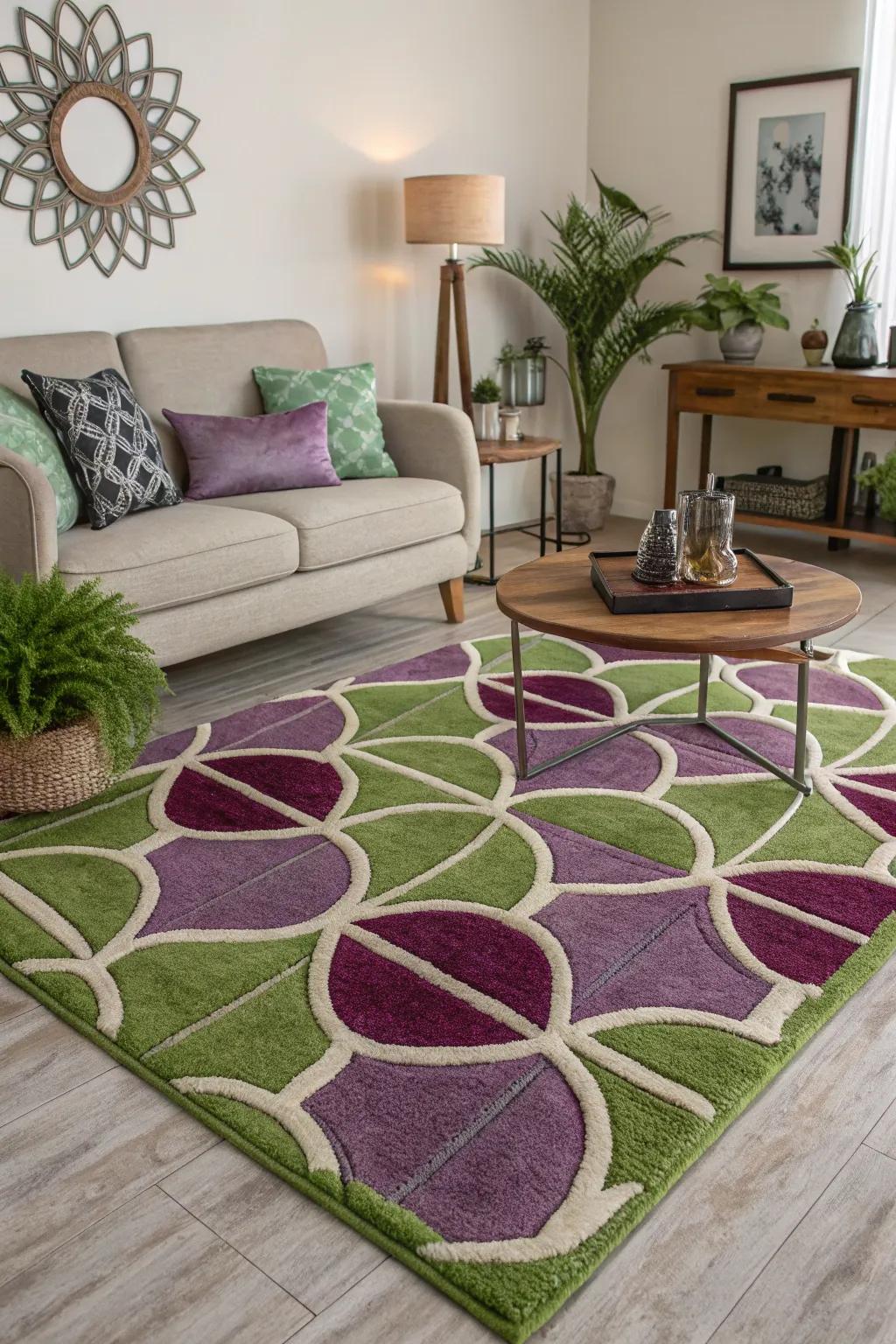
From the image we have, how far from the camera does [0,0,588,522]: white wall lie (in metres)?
3.78

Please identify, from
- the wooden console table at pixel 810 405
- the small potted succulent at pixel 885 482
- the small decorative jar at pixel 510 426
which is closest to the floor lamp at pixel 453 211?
the small decorative jar at pixel 510 426

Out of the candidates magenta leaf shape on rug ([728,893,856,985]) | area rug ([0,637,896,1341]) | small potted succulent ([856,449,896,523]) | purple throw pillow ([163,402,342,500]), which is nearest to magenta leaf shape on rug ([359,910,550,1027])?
area rug ([0,637,896,1341])

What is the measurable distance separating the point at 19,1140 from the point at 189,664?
2.04m

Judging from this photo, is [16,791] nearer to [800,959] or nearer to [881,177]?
[800,959]

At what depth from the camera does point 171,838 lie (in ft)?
8.00

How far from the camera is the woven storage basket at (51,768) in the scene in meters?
2.45

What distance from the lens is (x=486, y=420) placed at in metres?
4.52

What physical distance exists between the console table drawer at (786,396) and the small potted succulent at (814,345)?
0.22 metres

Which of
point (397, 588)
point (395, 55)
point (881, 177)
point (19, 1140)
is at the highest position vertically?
point (395, 55)

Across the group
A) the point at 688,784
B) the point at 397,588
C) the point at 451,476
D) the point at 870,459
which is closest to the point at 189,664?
the point at 397,588

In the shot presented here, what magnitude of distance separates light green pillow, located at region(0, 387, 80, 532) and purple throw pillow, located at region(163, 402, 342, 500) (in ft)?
1.50

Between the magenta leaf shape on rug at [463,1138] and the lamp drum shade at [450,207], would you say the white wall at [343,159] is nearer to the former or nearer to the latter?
the lamp drum shade at [450,207]

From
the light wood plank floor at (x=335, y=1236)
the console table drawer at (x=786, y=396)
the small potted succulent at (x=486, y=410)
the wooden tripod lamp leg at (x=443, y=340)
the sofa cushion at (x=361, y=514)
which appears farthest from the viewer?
the small potted succulent at (x=486, y=410)

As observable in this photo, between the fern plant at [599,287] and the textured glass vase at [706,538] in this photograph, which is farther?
the fern plant at [599,287]
